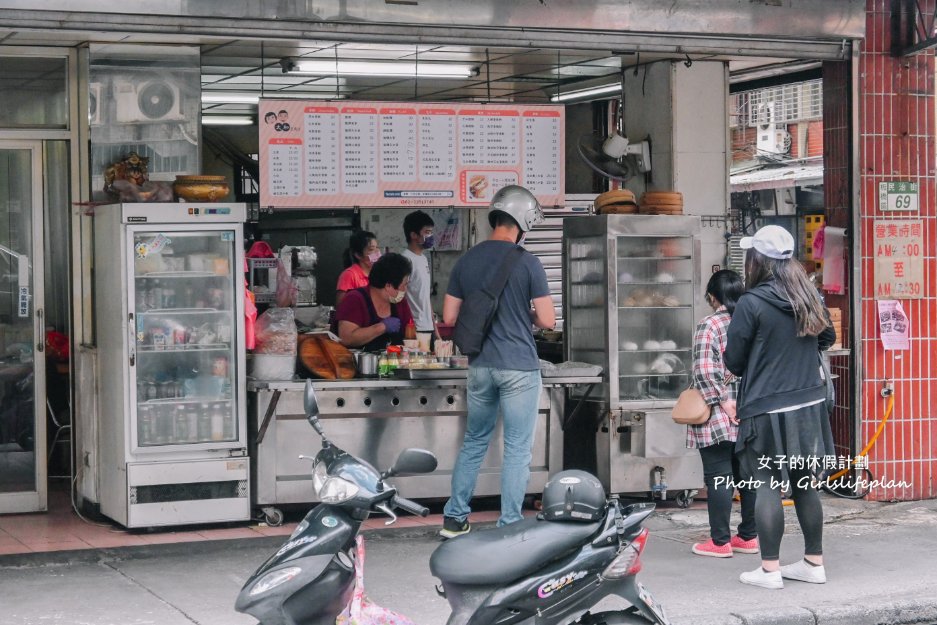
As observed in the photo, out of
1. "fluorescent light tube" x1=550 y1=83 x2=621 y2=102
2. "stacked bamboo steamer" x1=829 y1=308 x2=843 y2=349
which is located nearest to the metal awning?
"fluorescent light tube" x1=550 y1=83 x2=621 y2=102

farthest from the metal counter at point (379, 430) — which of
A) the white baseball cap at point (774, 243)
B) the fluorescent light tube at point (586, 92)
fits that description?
the fluorescent light tube at point (586, 92)

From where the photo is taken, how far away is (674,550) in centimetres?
793

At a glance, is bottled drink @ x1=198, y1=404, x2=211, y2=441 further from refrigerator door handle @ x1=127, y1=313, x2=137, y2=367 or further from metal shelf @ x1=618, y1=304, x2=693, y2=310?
metal shelf @ x1=618, y1=304, x2=693, y2=310

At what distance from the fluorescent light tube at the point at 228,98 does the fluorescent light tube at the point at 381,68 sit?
1649 mm

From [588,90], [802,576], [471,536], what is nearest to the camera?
[471,536]

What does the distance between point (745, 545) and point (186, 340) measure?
147 inches

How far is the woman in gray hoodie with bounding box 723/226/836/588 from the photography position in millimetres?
6746

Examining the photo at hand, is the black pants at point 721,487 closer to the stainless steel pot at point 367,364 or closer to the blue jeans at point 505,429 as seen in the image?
the blue jeans at point 505,429

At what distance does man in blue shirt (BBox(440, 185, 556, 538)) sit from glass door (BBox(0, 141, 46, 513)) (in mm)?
3092

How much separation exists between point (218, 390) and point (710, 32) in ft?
13.4

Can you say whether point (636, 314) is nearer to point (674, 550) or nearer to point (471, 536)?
Result: point (674, 550)

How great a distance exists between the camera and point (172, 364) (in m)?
8.48

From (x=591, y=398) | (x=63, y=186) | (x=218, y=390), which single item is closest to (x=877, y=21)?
(x=591, y=398)

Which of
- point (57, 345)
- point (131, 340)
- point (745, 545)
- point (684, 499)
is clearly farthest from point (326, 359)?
point (745, 545)
